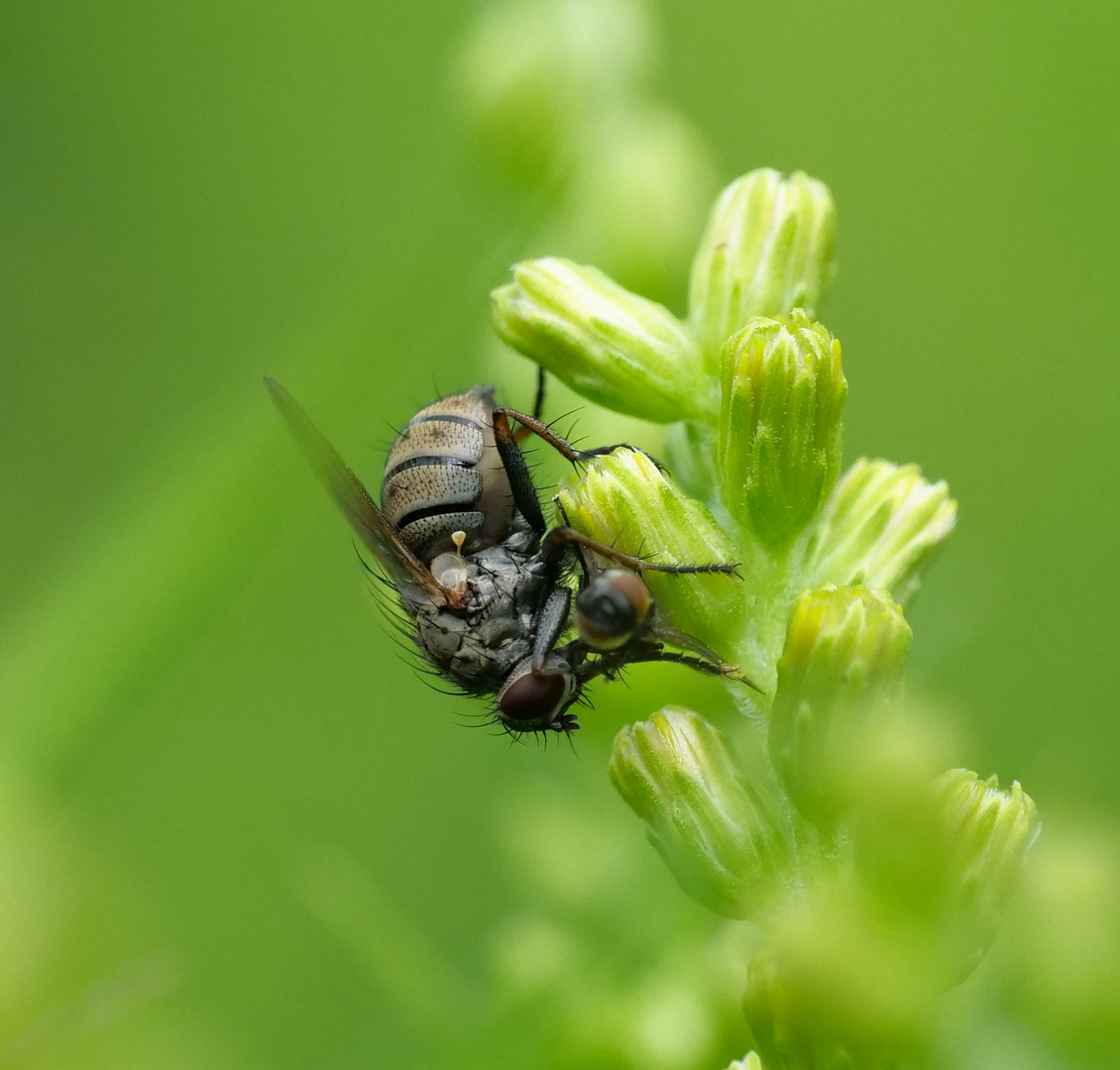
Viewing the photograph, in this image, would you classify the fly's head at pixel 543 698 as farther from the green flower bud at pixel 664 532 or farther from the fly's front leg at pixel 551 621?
the green flower bud at pixel 664 532

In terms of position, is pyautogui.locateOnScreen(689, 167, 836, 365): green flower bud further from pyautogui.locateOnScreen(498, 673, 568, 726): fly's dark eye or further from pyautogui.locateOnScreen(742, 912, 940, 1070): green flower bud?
pyautogui.locateOnScreen(742, 912, 940, 1070): green flower bud

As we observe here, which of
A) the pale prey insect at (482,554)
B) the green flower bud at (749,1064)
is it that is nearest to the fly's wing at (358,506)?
the pale prey insect at (482,554)

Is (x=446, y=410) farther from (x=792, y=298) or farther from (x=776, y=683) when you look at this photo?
(x=776, y=683)

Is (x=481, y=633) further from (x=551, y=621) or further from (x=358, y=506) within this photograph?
(x=358, y=506)

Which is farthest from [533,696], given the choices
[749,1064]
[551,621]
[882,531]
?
[749,1064]

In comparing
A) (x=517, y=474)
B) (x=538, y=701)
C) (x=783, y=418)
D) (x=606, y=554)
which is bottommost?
(x=538, y=701)

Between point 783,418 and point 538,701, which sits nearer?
point 783,418

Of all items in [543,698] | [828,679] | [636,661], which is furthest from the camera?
[543,698]

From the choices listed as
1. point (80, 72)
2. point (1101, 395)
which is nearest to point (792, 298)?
point (1101, 395)
